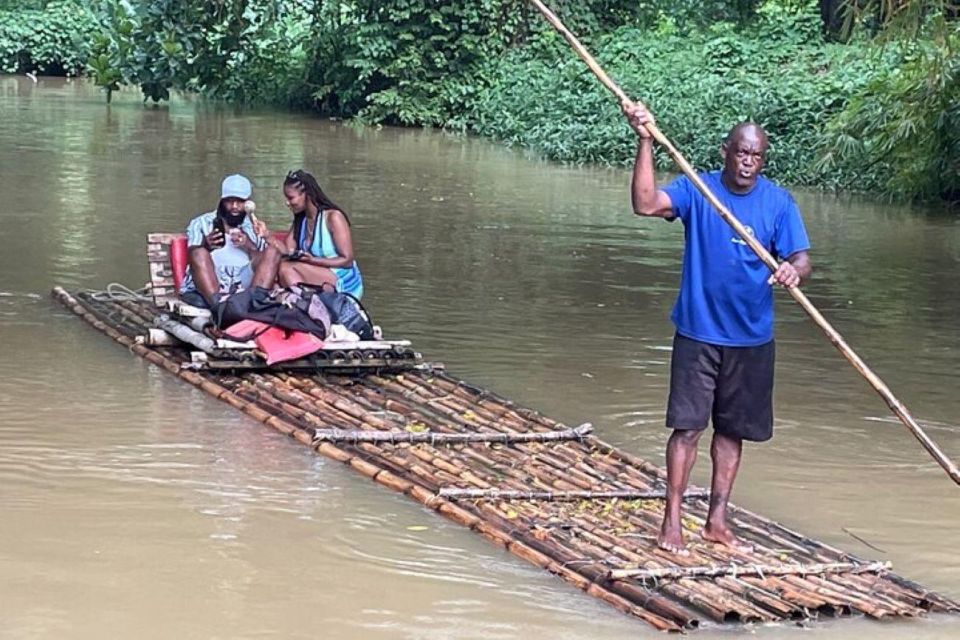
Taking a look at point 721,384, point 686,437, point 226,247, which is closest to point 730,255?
point 721,384

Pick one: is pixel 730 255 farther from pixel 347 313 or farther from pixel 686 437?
pixel 347 313

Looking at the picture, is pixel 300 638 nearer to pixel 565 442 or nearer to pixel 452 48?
pixel 565 442

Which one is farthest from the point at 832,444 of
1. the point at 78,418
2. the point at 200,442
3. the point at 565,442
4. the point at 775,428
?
the point at 78,418

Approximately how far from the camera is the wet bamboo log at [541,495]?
6285mm

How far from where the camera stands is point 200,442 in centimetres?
723

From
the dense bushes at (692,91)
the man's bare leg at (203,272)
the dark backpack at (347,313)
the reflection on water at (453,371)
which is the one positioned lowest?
the reflection on water at (453,371)

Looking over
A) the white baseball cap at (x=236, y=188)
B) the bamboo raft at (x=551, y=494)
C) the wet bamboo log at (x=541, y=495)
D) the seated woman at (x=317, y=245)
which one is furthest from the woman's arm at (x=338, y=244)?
the wet bamboo log at (x=541, y=495)

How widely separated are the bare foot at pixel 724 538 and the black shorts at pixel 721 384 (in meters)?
0.38

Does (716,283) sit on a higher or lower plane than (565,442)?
higher

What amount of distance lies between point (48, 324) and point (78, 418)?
224 centimetres

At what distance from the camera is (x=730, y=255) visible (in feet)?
18.0

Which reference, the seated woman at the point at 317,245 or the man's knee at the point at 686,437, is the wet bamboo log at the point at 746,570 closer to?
the man's knee at the point at 686,437

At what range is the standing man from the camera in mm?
5465

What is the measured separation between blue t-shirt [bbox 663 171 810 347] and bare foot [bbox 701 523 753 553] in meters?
0.72
